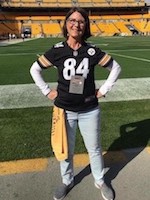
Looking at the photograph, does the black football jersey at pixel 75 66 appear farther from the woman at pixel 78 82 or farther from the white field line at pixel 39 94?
→ the white field line at pixel 39 94

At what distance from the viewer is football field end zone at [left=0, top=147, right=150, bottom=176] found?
13.3 ft

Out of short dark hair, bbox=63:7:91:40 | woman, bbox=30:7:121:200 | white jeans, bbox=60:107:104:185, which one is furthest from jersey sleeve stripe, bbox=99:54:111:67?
white jeans, bbox=60:107:104:185

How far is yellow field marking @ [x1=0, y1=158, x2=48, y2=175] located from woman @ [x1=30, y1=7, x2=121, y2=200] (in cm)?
63

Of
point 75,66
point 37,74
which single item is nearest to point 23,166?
point 37,74

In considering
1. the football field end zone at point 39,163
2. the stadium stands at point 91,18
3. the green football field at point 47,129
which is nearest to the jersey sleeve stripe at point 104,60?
the football field end zone at point 39,163

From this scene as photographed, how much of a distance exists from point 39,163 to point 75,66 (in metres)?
1.55

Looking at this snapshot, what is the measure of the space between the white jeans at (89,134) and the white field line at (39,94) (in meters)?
3.61

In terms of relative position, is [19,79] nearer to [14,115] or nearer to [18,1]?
[14,115]

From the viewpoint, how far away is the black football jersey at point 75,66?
316cm

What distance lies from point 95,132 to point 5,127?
259cm

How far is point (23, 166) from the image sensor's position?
4.14 meters

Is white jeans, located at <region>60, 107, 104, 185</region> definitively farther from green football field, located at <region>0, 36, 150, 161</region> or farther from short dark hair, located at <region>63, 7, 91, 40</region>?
green football field, located at <region>0, 36, 150, 161</region>

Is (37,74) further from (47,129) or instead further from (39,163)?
(47,129)

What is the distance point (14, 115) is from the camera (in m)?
6.36
